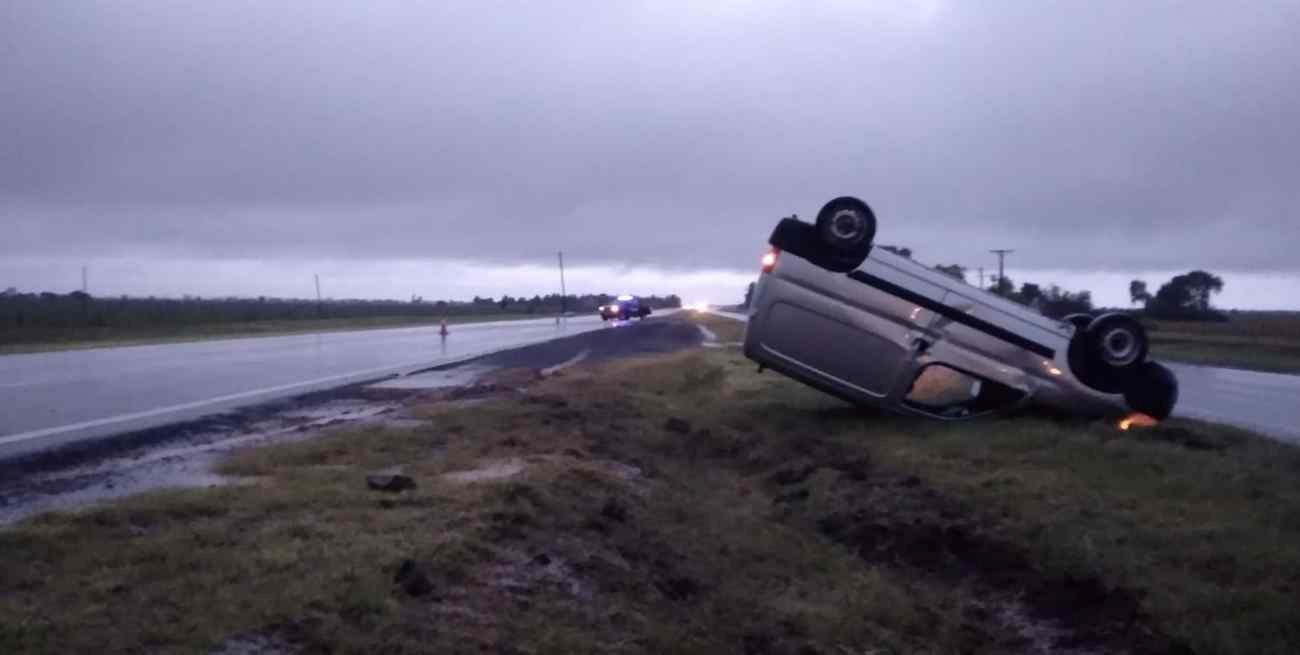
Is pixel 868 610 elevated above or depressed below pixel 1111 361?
below

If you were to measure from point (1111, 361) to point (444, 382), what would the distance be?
43.9 ft

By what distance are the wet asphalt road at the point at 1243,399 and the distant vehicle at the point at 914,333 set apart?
3.61ft

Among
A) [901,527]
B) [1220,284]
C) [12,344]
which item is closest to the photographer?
[901,527]

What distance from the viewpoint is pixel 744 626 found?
24.9ft

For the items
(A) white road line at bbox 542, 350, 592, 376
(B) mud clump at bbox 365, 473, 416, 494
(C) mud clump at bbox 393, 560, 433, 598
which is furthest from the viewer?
(A) white road line at bbox 542, 350, 592, 376

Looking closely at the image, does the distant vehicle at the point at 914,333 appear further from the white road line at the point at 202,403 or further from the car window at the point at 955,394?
the white road line at the point at 202,403

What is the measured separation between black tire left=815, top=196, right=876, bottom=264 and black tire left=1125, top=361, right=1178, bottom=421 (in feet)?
10.8

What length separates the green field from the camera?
139ft

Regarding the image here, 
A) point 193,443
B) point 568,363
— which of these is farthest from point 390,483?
point 568,363

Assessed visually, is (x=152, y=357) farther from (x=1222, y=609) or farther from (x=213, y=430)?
(x=1222, y=609)

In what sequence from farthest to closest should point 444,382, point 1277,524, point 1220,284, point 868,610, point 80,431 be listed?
point 1220,284 < point 444,382 < point 80,431 < point 1277,524 < point 868,610

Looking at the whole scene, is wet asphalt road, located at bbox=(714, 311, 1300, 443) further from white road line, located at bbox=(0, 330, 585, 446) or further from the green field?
white road line, located at bbox=(0, 330, 585, 446)

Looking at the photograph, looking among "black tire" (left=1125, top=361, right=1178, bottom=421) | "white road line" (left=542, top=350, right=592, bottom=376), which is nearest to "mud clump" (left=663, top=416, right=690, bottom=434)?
"black tire" (left=1125, top=361, right=1178, bottom=421)

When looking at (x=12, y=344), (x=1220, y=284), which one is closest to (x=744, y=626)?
(x=12, y=344)
